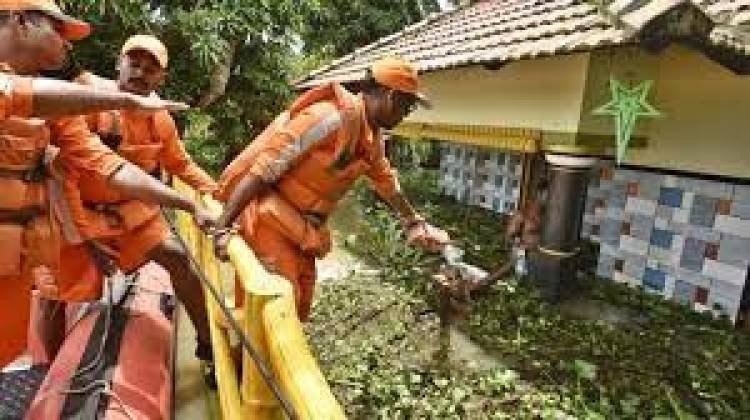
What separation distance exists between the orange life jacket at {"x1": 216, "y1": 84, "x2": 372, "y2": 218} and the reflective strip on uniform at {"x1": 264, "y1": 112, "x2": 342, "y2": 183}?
42mm

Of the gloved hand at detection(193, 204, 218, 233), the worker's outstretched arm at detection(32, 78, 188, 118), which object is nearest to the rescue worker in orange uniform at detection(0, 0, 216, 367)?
the worker's outstretched arm at detection(32, 78, 188, 118)

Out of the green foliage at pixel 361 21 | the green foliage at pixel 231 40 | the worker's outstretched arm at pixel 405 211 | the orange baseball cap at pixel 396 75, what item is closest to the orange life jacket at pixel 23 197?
the orange baseball cap at pixel 396 75

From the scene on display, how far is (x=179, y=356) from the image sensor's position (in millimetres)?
4027

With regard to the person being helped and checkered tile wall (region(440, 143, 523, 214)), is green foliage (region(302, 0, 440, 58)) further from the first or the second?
the person being helped

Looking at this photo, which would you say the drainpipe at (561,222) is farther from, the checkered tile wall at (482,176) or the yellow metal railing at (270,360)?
the yellow metal railing at (270,360)

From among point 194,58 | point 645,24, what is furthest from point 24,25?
point 194,58

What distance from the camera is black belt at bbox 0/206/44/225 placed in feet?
8.90

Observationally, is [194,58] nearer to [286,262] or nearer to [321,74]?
[321,74]

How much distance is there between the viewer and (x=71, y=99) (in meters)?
2.13

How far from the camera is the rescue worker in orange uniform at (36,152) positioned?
214 centimetres

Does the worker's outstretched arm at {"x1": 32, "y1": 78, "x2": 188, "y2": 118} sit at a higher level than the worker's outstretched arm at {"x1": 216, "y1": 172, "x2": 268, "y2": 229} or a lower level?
higher

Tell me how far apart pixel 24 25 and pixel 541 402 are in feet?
11.5

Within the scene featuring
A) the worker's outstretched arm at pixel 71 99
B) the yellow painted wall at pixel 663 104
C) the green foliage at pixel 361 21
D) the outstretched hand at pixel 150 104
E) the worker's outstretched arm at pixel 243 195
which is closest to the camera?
the worker's outstretched arm at pixel 71 99

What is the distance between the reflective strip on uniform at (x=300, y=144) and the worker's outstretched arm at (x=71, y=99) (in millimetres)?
1306
